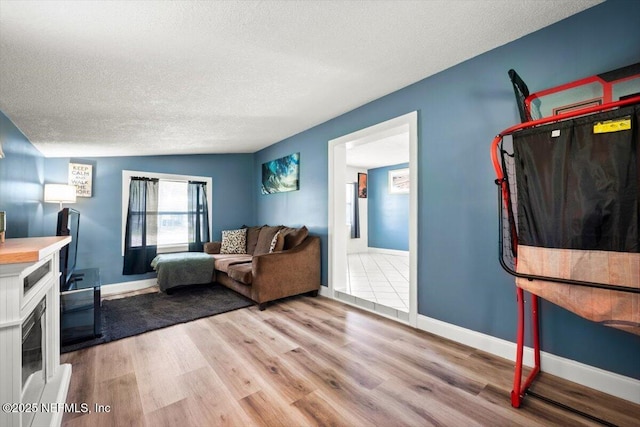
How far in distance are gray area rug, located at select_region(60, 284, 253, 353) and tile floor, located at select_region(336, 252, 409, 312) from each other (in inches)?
60.2

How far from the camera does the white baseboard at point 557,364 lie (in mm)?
1512

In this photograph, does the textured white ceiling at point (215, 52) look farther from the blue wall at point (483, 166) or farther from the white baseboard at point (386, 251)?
the white baseboard at point (386, 251)

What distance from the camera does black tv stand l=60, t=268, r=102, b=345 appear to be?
7.38 ft

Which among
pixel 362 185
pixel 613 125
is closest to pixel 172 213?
pixel 362 185

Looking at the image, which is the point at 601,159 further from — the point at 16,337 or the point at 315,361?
the point at 16,337

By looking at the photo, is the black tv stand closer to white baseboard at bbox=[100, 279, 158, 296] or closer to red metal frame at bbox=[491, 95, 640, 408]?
white baseboard at bbox=[100, 279, 158, 296]

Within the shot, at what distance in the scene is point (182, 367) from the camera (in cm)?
190

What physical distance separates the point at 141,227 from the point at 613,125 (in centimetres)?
503

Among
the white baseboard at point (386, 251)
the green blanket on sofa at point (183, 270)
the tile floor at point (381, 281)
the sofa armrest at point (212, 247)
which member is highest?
the sofa armrest at point (212, 247)

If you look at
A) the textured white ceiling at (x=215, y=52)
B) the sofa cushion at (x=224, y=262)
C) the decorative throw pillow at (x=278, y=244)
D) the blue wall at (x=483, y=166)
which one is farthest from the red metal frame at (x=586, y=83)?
the sofa cushion at (x=224, y=262)

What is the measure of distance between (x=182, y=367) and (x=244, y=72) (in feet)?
7.42

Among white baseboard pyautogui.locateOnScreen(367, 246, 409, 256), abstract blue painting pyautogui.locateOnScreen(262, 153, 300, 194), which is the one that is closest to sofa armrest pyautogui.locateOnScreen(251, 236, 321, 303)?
abstract blue painting pyautogui.locateOnScreen(262, 153, 300, 194)

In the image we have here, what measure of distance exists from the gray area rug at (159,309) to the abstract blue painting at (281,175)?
5.93ft

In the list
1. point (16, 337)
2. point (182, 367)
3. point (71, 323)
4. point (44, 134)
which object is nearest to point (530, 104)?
point (16, 337)
